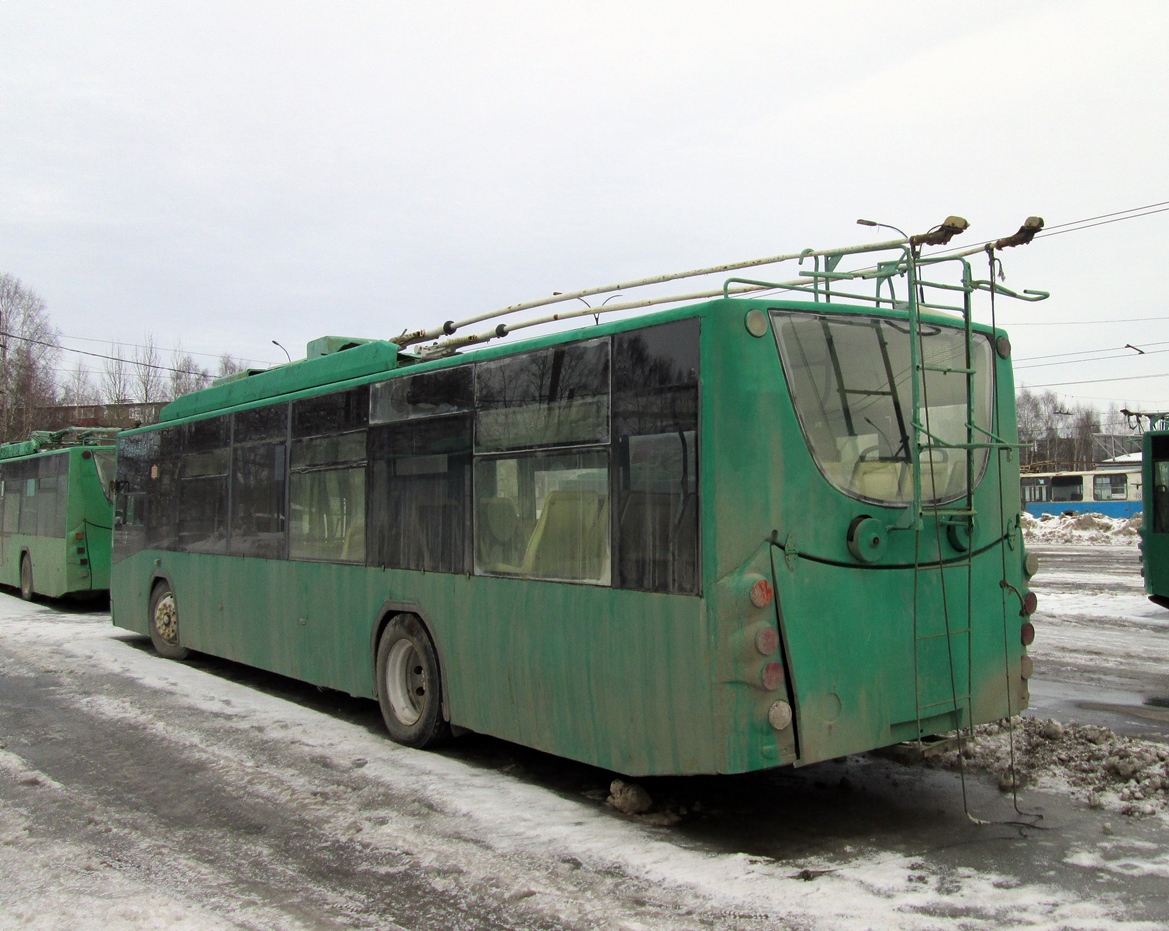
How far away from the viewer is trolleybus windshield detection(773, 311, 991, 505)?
5531 mm

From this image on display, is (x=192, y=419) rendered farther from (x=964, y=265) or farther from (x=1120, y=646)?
(x=1120, y=646)

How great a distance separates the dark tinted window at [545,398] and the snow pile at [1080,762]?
309 cm

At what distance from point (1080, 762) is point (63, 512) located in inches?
662

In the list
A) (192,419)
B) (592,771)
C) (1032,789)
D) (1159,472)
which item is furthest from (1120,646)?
(192,419)

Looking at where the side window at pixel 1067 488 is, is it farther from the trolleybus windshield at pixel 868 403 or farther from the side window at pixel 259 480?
the trolleybus windshield at pixel 868 403

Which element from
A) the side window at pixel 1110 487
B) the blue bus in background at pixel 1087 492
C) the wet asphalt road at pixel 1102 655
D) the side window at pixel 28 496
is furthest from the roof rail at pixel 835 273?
the side window at pixel 1110 487

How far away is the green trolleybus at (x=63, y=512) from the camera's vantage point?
1781cm

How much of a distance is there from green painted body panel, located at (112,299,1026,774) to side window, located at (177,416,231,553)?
4.85 metres

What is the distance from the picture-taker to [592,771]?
708 centimetres

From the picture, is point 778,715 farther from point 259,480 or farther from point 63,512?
point 63,512

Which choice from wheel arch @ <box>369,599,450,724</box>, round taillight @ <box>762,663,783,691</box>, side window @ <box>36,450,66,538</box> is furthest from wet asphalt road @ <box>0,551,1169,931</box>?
side window @ <box>36,450,66,538</box>

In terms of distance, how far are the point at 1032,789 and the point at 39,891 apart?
5604 millimetres

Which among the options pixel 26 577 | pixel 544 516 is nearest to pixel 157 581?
pixel 544 516

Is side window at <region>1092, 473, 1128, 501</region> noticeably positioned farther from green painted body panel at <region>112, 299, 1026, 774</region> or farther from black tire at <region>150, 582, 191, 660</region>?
green painted body panel at <region>112, 299, 1026, 774</region>
